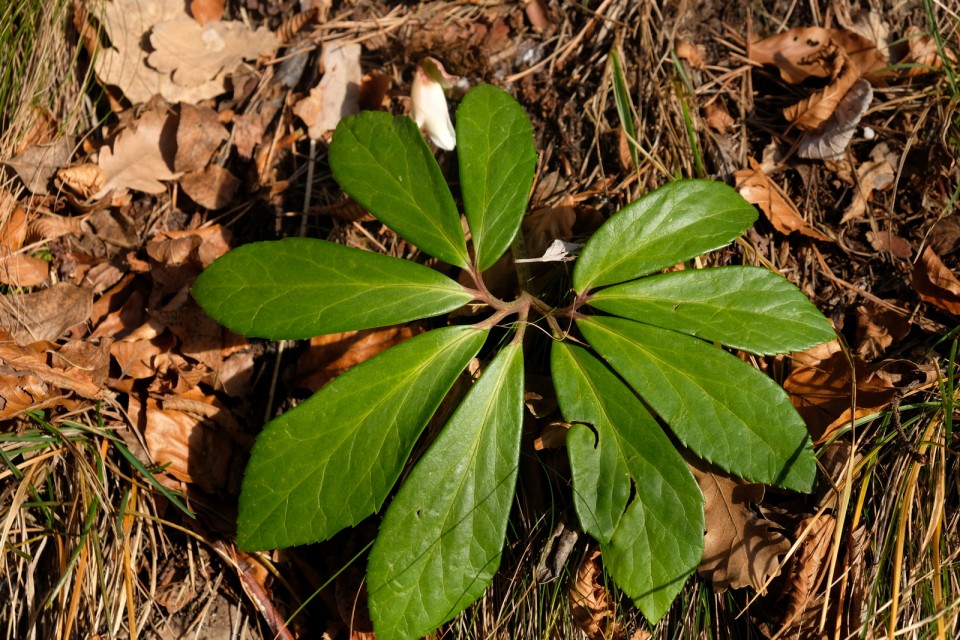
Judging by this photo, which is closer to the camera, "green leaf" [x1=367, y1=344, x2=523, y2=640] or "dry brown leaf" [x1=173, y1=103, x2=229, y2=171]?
"green leaf" [x1=367, y1=344, x2=523, y2=640]

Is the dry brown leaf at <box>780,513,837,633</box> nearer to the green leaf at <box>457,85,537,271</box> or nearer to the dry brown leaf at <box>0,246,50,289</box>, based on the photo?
the green leaf at <box>457,85,537,271</box>

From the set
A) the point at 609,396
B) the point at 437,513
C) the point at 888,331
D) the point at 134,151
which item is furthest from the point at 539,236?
the point at 134,151

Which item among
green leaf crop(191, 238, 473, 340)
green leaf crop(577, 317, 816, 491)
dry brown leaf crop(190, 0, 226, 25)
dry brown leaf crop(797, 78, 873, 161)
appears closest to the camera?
green leaf crop(577, 317, 816, 491)

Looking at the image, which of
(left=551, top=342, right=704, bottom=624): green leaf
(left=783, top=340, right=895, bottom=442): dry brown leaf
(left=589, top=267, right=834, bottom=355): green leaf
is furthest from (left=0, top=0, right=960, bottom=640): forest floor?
(left=589, top=267, right=834, bottom=355): green leaf

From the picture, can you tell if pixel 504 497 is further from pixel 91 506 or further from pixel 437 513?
pixel 91 506

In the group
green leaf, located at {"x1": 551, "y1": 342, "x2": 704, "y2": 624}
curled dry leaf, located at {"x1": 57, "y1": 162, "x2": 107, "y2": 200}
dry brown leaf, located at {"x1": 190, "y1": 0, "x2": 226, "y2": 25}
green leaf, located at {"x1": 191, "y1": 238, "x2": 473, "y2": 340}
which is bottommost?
green leaf, located at {"x1": 551, "y1": 342, "x2": 704, "y2": 624}

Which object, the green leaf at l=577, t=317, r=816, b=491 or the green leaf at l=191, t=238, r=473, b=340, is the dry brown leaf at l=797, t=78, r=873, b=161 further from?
the green leaf at l=191, t=238, r=473, b=340

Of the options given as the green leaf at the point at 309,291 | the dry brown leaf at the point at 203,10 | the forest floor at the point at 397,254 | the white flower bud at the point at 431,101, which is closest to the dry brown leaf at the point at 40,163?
the forest floor at the point at 397,254

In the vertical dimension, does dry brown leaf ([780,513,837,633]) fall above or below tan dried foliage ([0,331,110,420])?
below

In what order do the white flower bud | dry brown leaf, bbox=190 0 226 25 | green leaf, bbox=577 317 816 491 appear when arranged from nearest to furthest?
green leaf, bbox=577 317 816 491
the white flower bud
dry brown leaf, bbox=190 0 226 25
